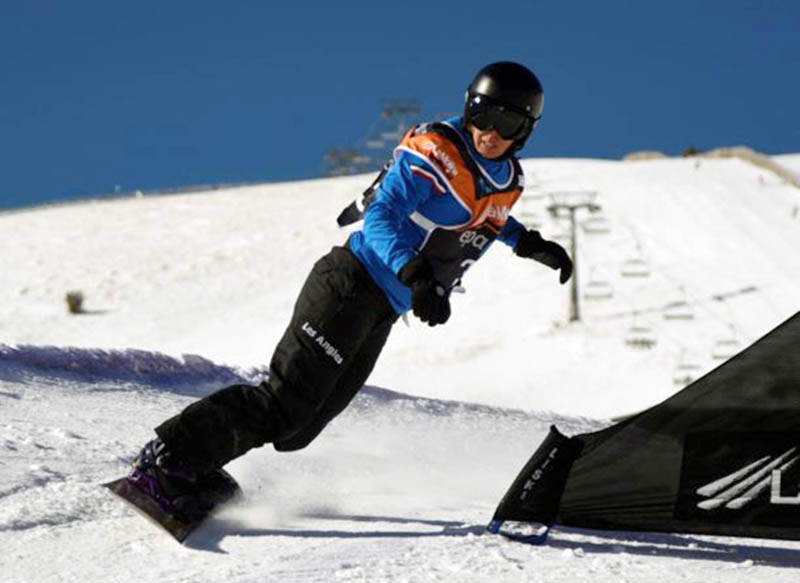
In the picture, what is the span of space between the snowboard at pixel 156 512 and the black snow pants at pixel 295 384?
0.16 m

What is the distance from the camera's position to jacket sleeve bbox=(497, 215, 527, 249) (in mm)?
4191

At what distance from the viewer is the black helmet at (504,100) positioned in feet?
12.0

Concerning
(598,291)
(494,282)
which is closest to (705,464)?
(598,291)

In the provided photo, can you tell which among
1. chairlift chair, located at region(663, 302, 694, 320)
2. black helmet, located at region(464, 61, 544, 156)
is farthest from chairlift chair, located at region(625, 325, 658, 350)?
black helmet, located at region(464, 61, 544, 156)

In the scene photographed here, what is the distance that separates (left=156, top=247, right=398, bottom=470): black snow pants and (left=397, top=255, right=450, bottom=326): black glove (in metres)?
0.35

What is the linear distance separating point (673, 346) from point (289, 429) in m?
20.5

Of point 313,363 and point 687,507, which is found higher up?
point 313,363

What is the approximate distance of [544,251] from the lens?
4199 mm

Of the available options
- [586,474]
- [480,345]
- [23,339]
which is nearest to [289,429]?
[586,474]

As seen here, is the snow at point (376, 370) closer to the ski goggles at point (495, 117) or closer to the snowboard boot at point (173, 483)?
the snowboard boot at point (173, 483)

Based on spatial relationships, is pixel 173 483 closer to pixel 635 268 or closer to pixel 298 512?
pixel 298 512

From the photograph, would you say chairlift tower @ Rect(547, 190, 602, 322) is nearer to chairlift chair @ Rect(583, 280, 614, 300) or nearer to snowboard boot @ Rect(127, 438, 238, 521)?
chairlift chair @ Rect(583, 280, 614, 300)

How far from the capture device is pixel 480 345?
23.5m

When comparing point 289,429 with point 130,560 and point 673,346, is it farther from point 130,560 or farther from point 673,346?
point 673,346
